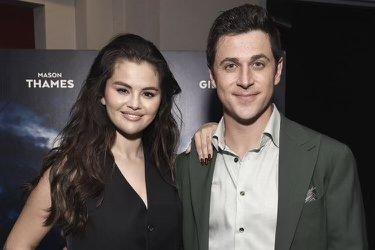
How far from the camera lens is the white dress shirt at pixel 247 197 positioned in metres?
1.65

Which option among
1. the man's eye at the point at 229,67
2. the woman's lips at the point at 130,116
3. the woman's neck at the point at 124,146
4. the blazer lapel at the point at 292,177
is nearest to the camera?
the blazer lapel at the point at 292,177

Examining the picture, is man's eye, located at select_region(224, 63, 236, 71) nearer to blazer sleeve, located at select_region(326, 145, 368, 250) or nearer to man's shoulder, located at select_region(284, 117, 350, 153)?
man's shoulder, located at select_region(284, 117, 350, 153)

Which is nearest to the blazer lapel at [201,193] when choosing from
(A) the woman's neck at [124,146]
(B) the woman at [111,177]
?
(B) the woman at [111,177]

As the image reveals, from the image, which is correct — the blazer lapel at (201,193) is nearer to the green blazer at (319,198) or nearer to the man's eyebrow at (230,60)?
the green blazer at (319,198)

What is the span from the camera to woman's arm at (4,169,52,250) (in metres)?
1.77

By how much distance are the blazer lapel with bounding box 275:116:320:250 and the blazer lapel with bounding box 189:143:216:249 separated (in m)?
0.30

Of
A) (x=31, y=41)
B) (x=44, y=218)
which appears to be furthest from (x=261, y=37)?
(x=31, y=41)

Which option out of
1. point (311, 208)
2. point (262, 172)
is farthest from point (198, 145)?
point (311, 208)

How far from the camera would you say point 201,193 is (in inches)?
71.2

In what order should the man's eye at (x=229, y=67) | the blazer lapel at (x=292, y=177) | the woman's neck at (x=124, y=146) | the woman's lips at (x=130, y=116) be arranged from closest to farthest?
1. the blazer lapel at (x=292, y=177)
2. the man's eye at (x=229, y=67)
3. the woman's lips at (x=130, y=116)
4. the woman's neck at (x=124, y=146)

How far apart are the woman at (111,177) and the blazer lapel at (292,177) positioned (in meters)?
0.51

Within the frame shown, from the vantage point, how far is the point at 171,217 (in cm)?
187

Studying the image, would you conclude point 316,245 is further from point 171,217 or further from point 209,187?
point 171,217

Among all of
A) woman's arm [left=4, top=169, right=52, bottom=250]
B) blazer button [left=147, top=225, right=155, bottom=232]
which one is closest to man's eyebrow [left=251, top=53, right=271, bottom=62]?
blazer button [left=147, top=225, right=155, bottom=232]
